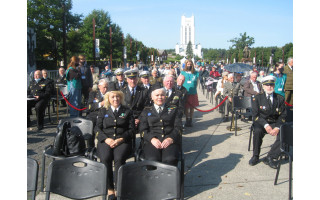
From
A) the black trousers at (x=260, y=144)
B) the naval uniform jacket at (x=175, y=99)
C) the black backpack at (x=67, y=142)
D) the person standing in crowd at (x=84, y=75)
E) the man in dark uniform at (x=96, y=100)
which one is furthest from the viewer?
the person standing in crowd at (x=84, y=75)

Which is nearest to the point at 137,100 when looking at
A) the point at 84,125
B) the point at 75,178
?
the point at 84,125

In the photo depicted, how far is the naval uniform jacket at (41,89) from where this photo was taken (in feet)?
27.3

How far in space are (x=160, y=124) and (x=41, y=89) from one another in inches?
198

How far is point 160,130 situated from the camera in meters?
4.64

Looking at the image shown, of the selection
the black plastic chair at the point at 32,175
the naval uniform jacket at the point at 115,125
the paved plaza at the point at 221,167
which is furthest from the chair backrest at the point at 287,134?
the black plastic chair at the point at 32,175

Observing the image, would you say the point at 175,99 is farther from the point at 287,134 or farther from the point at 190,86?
the point at 287,134

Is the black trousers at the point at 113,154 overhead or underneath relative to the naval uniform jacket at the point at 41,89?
underneath

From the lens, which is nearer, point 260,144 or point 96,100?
point 260,144

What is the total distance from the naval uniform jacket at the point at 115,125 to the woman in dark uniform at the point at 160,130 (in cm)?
23

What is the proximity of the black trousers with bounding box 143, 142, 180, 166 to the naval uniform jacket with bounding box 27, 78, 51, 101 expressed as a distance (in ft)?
16.4

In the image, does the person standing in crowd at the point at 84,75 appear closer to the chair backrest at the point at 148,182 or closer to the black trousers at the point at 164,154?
the black trousers at the point at 164,154

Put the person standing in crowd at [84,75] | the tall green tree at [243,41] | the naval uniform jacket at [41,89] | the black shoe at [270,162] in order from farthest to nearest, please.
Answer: the tall green tree at [243,41] < the person standing in crowd at [84,75] < the naval uniform jacket at [41,89] < the black shoe at [270,162]

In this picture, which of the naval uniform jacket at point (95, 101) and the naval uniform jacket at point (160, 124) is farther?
the naval uniform jacket at point (95, 101)
